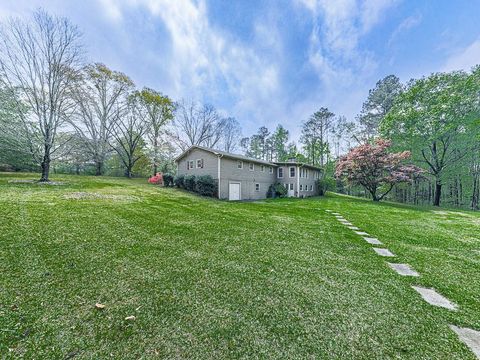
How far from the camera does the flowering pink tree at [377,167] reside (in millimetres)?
15531

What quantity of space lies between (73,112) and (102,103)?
9.81m

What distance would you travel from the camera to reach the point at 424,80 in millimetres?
17219

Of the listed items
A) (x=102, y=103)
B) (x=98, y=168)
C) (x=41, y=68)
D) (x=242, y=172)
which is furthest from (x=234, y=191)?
(x=98, y=168)

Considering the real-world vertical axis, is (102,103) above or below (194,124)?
below

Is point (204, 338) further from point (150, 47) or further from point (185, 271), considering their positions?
point (150, 47)

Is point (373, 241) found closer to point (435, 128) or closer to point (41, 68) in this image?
point (435, 128)

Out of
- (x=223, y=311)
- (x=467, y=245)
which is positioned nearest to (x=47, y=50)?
(x=223, y=311)

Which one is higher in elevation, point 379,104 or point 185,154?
point 379,104

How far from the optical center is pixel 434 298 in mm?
2682

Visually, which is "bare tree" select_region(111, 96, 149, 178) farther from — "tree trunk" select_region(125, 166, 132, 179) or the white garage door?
the white garage door

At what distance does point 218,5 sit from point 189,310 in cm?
1345

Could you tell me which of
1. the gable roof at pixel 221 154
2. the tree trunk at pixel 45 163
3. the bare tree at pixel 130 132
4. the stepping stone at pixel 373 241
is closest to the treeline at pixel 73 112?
the tree trunk at pixel 45 163

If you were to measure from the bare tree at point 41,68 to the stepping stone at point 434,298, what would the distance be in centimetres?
1791

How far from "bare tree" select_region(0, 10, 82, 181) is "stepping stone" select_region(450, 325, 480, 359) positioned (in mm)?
18041
